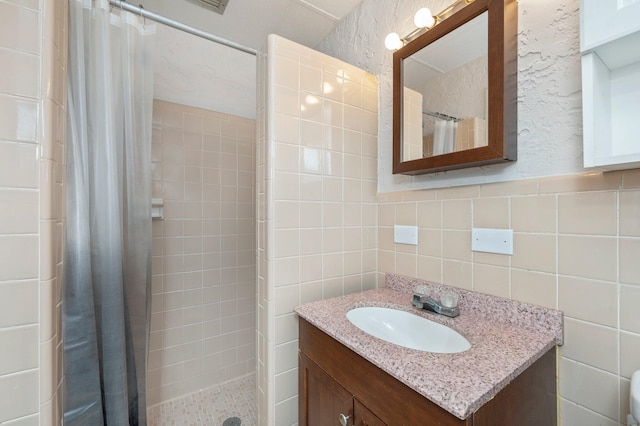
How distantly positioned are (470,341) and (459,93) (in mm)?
884

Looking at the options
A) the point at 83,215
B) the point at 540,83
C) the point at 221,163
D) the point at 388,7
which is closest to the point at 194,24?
the point at 221,163

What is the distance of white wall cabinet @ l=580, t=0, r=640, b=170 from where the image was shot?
59 cm

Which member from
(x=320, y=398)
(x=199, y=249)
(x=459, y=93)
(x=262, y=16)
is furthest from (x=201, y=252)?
(x=459, y=93)

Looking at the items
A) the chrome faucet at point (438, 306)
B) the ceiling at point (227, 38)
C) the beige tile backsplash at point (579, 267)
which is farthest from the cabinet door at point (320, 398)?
the ceiling at point (227, 38)

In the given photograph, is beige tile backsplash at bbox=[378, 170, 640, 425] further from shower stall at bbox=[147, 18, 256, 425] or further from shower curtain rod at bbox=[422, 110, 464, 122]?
shower stall at bbox=[147, 18, 256, 425]

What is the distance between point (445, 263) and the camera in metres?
1.08

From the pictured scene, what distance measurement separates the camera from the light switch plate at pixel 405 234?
1201mm

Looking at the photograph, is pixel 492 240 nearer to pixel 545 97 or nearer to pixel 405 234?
pixel 405 234

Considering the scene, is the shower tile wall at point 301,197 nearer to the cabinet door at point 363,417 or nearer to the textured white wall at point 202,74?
the cabinet door at point 363,417

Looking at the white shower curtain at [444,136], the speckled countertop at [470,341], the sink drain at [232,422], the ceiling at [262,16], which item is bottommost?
the sink drain at [232,422]

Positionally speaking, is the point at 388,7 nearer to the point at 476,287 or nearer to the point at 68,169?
the point at 476,287

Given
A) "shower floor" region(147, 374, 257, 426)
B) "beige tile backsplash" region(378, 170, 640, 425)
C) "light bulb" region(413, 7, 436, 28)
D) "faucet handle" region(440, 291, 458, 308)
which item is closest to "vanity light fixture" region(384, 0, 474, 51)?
"light bulb" region(413, 7, 436, 28)

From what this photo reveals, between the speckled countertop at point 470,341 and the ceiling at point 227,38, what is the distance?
57.2 inches

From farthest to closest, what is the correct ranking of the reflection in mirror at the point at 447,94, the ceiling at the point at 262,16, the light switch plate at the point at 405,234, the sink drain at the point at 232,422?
the sink drain at the point at 232,422 < the ceiling at the point at 262,16 < the light switch plate at the point at 405,234 < the reflection in mirror at the point at 447,94
